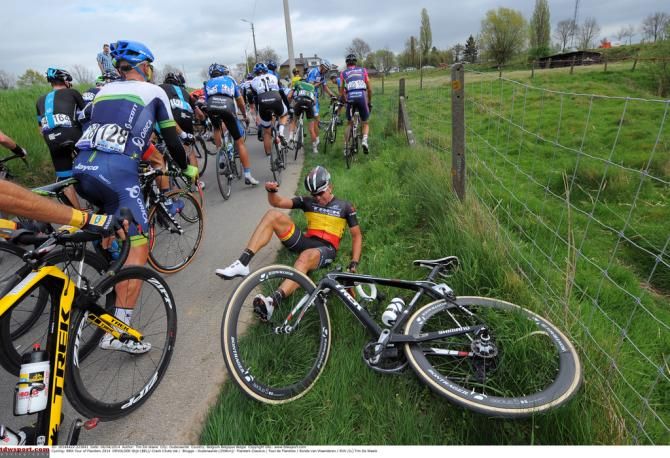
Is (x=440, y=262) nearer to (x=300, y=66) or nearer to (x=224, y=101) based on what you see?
(x=224, y=101)

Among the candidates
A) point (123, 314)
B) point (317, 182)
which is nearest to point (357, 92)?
point (317, 182)

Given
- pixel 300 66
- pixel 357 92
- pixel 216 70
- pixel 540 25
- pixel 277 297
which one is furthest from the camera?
pixel 540 25

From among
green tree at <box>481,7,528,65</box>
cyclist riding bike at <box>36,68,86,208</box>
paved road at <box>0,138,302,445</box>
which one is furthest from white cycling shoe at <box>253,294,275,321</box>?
green tree at <box>481,7,528,65</box>

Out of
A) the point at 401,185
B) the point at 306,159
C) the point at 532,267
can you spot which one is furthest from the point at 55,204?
the point at 306,159

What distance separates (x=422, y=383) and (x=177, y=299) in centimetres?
246

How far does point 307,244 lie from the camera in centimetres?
365

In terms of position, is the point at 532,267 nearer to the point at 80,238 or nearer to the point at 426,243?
the point at 426,243

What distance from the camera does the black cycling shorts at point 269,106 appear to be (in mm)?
7227

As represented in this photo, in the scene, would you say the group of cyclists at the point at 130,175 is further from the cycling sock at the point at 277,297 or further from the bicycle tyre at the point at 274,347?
the bicycle tyre at the point at 274,347

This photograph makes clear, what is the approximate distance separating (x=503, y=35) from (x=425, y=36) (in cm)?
3468

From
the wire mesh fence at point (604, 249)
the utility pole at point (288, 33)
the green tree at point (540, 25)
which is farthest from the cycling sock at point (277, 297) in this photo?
the green tree at point (540, 25)

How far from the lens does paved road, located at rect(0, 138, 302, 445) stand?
2135mm

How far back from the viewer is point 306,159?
28.8 feet

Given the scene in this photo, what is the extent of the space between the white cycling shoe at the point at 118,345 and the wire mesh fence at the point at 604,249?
2.91 meters
